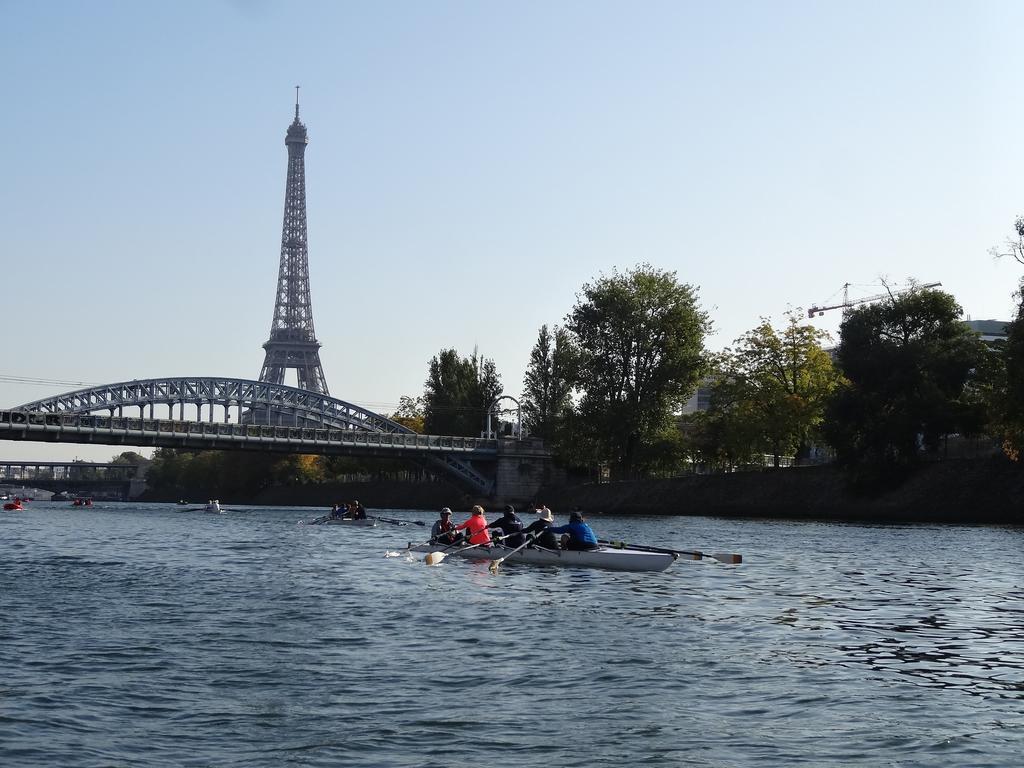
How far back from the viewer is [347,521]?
77.4m

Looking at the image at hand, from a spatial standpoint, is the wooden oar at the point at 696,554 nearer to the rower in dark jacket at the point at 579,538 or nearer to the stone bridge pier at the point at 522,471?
the rower in dark jacket at the point at 579,538

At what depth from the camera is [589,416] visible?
10606cm

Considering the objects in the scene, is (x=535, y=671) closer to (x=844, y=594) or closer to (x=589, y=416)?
(x=844, y=594)

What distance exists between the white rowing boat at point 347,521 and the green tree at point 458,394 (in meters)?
55.4

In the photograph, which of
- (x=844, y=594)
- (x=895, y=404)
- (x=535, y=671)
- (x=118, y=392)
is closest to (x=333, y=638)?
(x=535, y=671)

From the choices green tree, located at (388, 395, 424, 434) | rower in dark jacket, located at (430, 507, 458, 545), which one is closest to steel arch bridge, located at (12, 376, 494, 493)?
green tree, located at (388, 395, 424, 434)

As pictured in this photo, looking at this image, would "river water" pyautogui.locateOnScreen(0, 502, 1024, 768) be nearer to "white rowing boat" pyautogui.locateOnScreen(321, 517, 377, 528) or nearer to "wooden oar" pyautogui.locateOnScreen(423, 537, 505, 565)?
"wooden oar" pyautogui.locateOnScreen(423, 537, 505, 565)

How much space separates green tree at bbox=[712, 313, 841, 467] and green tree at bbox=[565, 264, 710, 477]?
5.57m

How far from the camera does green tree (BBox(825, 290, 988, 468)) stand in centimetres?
8000

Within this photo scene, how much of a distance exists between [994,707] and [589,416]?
89154mm

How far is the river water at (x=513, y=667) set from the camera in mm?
14773

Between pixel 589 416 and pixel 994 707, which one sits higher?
pixel 589 416

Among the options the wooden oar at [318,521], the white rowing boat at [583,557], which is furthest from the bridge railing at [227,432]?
the white rowing boat at [583,557]

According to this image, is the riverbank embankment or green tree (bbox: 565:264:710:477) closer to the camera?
the riverbank embankment
